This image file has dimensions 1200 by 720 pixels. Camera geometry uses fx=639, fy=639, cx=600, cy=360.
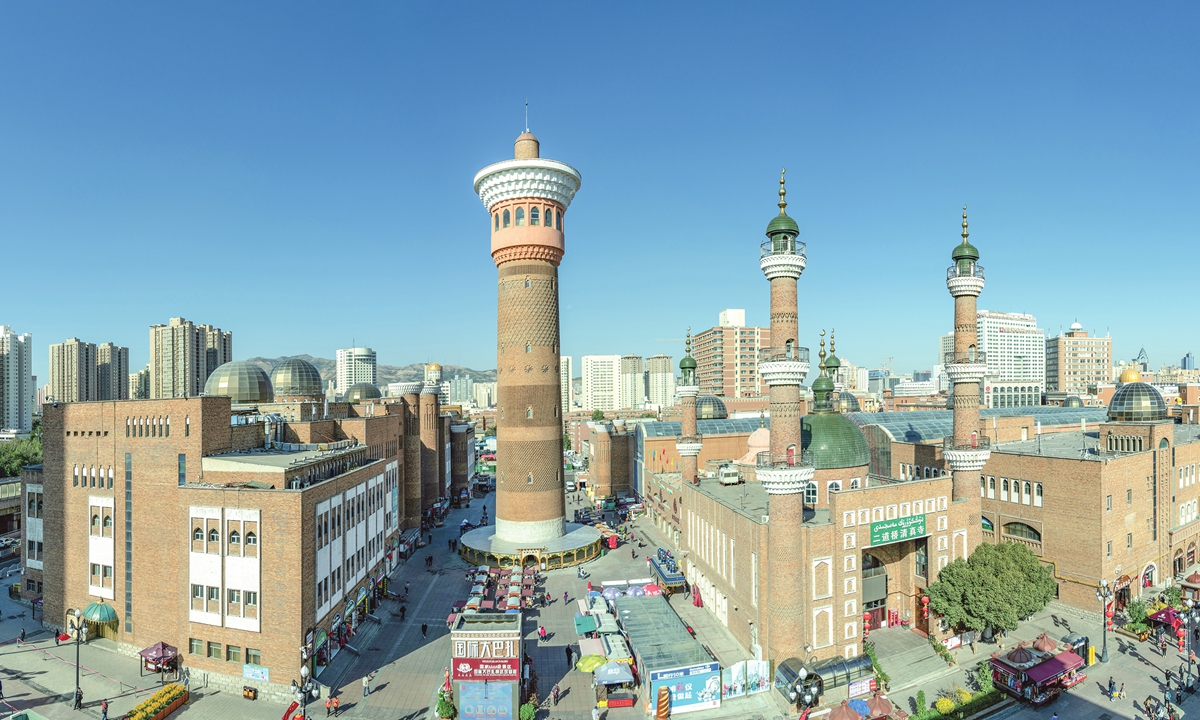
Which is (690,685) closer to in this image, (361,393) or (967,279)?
(967,279)

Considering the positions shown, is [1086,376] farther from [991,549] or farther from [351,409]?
[351,409]

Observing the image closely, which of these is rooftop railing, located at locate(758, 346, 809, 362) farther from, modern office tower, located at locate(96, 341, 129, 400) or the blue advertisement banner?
modern office tower, located at locate(96, 341, 129, 400)

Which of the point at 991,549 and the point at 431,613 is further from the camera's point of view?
the point at 431,613

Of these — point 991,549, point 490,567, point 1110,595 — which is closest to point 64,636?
point 490,567

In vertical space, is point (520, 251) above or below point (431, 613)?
above

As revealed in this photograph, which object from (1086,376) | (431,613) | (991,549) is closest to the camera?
(991,549)

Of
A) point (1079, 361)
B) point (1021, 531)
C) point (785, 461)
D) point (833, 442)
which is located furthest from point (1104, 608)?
point (1079, 361)
